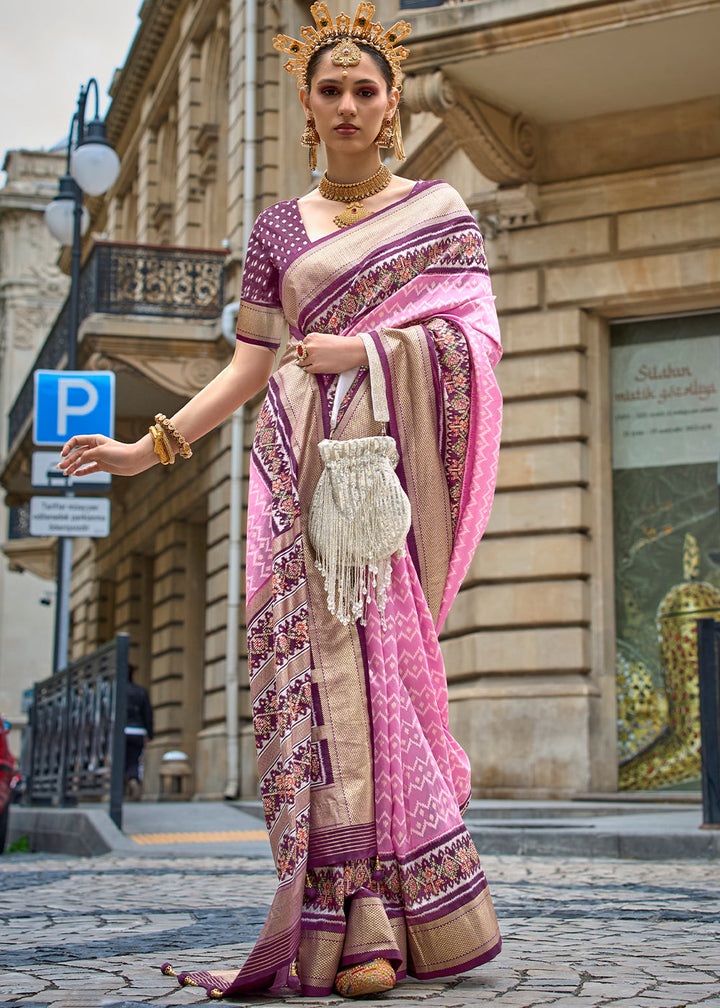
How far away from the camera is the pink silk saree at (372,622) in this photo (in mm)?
2953

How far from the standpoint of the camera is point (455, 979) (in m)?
3.07

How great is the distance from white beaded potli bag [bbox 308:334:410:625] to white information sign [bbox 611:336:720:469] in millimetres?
9542

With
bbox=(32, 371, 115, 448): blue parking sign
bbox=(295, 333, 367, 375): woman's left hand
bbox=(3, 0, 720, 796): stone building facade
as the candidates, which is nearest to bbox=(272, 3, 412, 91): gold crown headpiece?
bbox=(295, 333, 367, 375): woman's left hand

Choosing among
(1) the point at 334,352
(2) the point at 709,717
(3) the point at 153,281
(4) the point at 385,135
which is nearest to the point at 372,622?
(1) the point at 334,352

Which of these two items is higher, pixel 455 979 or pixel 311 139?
pixel 311 139

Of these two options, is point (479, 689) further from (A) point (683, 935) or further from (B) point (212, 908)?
(A) point (683, 935)

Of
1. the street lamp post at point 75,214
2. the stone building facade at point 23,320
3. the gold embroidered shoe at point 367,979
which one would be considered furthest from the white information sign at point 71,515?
the stone building facade at point 23,320

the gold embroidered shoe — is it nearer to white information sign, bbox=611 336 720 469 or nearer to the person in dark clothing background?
white information sign, bbox=611 336 720 469

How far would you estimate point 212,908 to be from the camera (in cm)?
481

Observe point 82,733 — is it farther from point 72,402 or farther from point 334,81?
point 334,81

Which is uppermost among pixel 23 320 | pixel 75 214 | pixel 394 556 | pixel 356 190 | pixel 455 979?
pixel 23 320

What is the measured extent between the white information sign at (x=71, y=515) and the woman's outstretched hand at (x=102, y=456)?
951 cm

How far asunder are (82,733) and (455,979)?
289 inches

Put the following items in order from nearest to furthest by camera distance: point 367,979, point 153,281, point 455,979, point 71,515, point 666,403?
point 367,979
point 455,979
point 666,403
point 71,515
point 153,281
